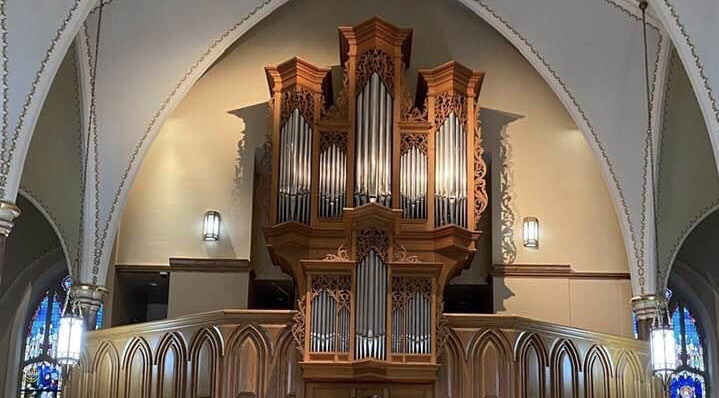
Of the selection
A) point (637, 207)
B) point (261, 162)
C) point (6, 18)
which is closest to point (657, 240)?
point (637, 207)

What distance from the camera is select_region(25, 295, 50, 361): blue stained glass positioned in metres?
21.5

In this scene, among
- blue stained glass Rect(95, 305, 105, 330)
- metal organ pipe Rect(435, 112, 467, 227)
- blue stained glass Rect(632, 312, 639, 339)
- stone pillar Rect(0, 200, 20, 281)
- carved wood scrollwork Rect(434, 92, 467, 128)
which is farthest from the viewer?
blue stained glass Rect(95, 305, 105, 330)

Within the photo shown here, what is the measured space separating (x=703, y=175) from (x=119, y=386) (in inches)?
356

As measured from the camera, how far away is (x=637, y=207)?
58.7ft

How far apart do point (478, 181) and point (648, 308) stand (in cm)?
302

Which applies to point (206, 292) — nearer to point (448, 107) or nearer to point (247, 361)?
point (247, 361)

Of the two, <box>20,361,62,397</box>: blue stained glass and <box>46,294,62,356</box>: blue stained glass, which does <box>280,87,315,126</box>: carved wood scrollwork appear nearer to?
<box>46,294,62,356</box>: blue stained glass

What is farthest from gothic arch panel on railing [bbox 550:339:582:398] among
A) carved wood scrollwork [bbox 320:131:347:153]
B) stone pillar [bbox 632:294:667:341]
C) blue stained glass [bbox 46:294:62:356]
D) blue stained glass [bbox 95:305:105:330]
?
blue stained glass [bbox 46:294:62:356]

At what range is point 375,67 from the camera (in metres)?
17.8

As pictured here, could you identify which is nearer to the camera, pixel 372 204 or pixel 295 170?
pixel 372 204

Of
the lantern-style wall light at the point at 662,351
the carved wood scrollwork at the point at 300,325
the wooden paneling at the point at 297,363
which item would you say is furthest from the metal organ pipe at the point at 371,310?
the lantern-style wall light at the point at 662,351

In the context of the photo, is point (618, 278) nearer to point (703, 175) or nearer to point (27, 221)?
point (703, 175)

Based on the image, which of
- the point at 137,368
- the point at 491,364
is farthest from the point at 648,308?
the point at 137,368

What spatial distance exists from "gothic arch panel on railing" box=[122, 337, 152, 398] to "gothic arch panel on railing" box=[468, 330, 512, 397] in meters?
4.25
